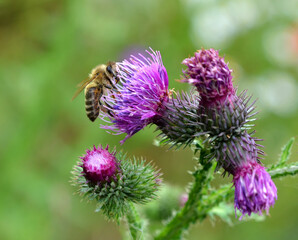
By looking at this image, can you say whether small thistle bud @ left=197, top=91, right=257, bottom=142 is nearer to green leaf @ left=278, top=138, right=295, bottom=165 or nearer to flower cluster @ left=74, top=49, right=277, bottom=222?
flower cluster @ left=74, top=49, right=277, bottom=222

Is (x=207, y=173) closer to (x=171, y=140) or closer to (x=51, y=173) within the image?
(x=171, y=140)

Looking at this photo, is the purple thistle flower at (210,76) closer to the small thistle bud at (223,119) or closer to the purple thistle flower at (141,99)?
the small thistle bud at (223,119)

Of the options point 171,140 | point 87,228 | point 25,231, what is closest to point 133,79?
point 171,140

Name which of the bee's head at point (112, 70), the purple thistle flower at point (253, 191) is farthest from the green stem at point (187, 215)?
the bee's head at point (112, 70)

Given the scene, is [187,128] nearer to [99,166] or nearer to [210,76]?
[210,76]

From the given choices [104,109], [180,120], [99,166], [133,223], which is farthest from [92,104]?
[133,223]
